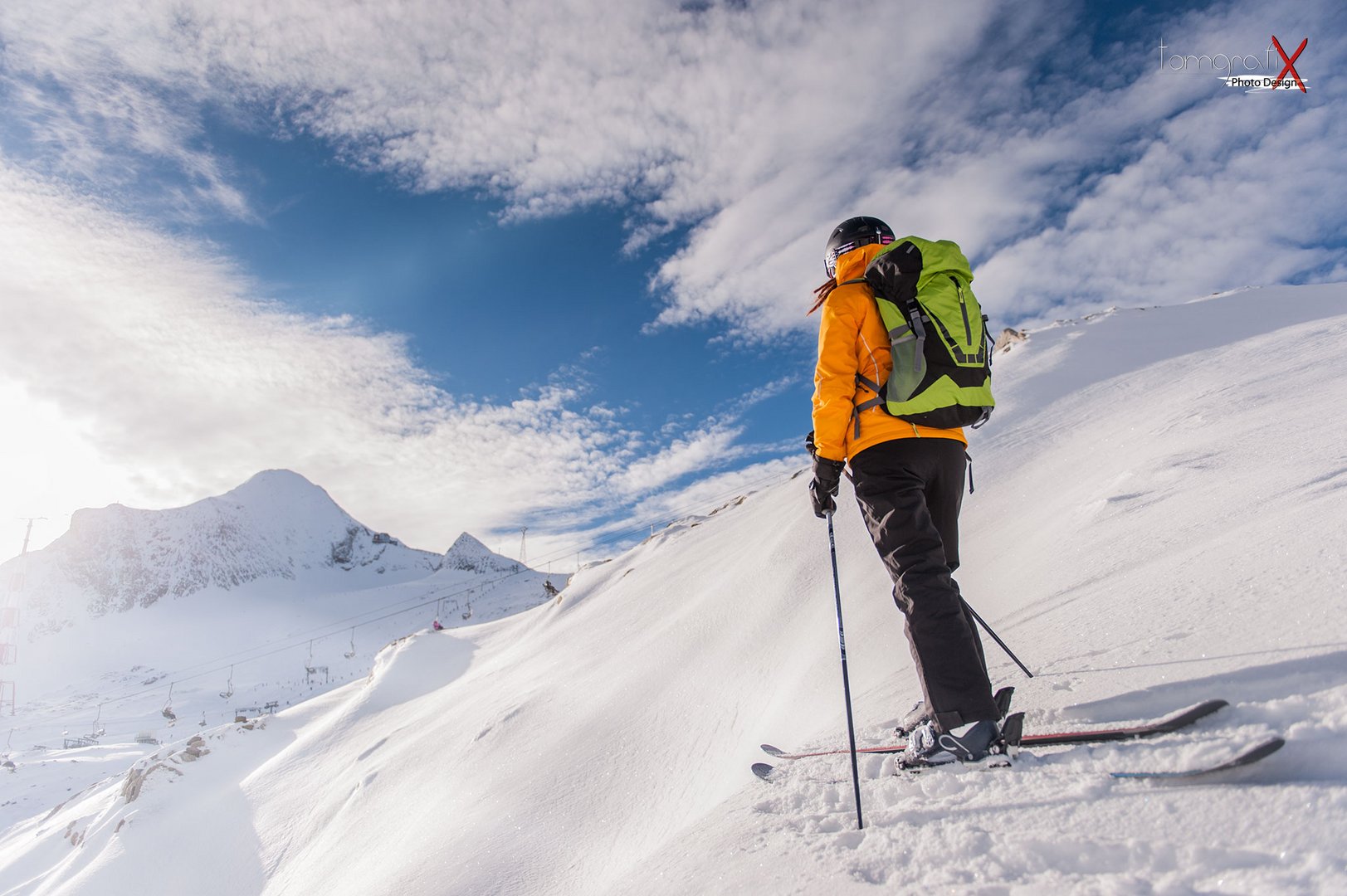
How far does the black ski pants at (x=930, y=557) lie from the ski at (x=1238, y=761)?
0.67 metres

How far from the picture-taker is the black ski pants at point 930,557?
247 cm

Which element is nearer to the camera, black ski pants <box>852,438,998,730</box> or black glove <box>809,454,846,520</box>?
black ski pants <box>852,438,998,730</box>

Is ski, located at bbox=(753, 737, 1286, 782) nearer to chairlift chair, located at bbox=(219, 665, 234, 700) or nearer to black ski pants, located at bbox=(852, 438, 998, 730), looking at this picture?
black ski pants, located at bbox=(852, 438, 998, 730)

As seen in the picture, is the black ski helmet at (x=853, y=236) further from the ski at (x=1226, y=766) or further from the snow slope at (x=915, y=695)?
the ski at (x=1226, y=766)

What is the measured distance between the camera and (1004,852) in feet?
5.90

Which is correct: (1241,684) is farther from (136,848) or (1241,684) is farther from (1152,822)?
(136,848)

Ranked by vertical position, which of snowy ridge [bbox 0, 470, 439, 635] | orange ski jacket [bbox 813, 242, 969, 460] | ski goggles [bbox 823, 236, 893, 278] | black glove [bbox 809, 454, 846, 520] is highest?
snowy ridge [bbox 0, 470, 439, 635]

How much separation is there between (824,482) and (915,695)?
120 cm

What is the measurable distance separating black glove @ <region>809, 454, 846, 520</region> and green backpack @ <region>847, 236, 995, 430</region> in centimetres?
23

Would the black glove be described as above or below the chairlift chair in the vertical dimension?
above

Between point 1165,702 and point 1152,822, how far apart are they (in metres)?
0.63

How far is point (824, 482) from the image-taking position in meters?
3.09

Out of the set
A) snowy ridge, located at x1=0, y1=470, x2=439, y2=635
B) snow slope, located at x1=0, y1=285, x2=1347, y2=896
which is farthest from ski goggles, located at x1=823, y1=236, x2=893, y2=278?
snowy ridge, located at x1=0, y1=470, x2=439, y2=635

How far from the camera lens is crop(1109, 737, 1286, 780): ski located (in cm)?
164
